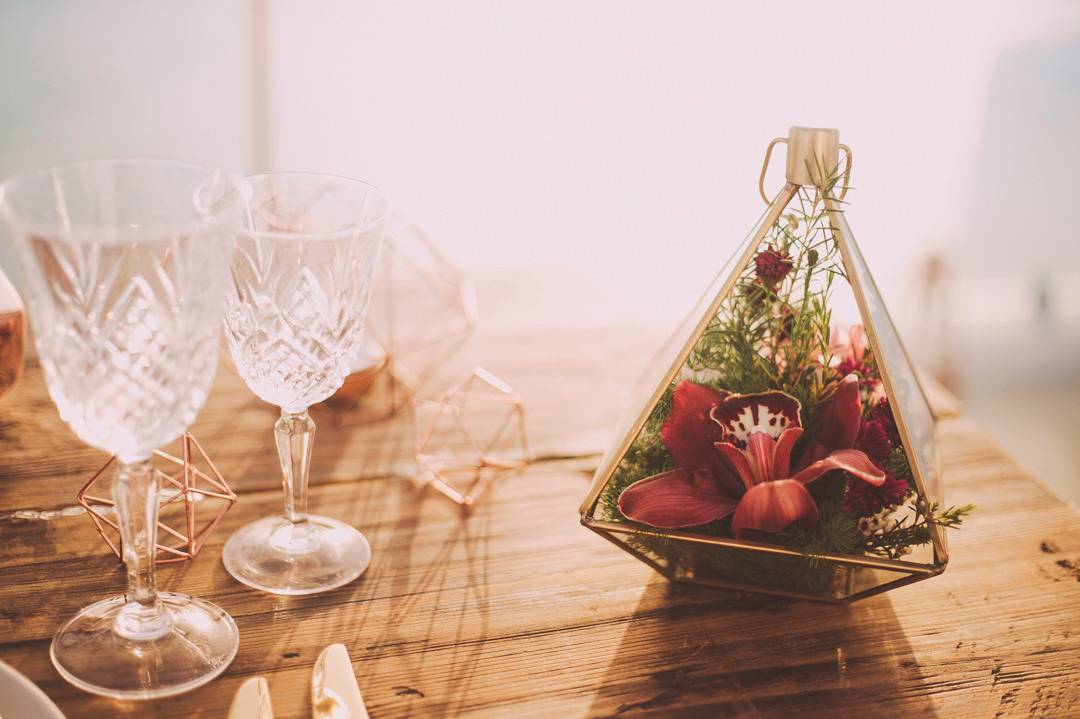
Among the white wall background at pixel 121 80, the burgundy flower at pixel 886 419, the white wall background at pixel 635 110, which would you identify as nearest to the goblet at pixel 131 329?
the burgundy flower at pixel 886 419

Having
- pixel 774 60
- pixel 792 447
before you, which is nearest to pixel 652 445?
pixel 792 447

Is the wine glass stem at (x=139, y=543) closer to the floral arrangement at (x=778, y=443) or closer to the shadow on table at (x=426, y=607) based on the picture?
the shadow on table at (x=426, y=607)

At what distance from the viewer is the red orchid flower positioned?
74cm

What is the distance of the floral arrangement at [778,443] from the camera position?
0.76 metres

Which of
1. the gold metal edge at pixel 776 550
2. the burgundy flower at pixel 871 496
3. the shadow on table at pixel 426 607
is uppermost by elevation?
the burgundy flower at pixel 871 496

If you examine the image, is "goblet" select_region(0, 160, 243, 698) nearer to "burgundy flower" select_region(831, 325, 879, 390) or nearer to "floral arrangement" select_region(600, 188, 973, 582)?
"floral arrangement" select_region(600, 188, 973, 582)

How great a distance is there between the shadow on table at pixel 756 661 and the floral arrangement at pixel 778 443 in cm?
4

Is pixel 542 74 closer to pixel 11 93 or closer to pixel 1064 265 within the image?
pixel 11 93

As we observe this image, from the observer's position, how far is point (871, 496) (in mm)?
770

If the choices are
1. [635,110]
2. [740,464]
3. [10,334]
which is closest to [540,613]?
[740,464]

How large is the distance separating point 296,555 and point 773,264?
1.47 ft

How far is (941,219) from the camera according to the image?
3174mm

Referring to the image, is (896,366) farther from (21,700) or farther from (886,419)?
(21,700)

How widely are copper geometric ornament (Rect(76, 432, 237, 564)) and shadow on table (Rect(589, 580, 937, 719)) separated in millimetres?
359
